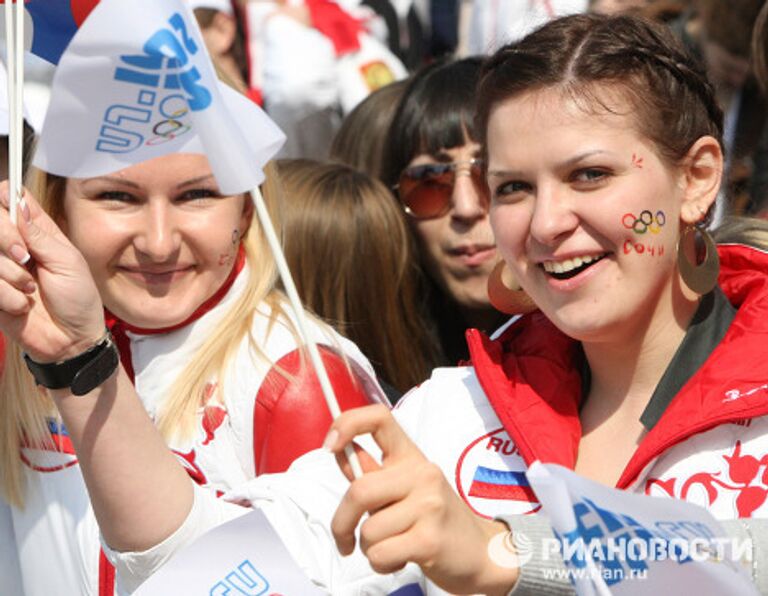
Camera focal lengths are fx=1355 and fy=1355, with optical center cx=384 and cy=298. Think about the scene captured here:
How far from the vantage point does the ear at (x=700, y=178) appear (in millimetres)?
2264

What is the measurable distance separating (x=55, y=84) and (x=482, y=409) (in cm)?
90

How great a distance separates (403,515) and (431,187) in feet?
7.36

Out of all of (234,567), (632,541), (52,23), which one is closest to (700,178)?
(632,541)

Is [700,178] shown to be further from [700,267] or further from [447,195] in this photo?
[447,195]

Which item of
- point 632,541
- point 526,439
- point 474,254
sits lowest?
point 474,254

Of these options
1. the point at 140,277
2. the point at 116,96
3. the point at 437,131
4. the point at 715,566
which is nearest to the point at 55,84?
the point at 116,96

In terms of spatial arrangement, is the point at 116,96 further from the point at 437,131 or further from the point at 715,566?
the point at 437,131

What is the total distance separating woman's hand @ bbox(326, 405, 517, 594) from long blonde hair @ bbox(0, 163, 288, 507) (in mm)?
1005

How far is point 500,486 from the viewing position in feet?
7.36

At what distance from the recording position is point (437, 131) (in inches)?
151

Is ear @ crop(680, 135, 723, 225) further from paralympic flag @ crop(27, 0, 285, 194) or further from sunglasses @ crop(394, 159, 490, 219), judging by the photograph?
sunglasses @ crop(394, 159, 490, 219)

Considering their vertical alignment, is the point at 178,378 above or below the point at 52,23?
below

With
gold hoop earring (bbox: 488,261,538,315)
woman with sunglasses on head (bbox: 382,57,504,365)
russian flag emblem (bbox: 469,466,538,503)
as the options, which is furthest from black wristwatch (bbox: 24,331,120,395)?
woman with sunglasses on head (bbox: 382,57,504,365)

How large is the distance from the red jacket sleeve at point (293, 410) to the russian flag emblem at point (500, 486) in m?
0.45
